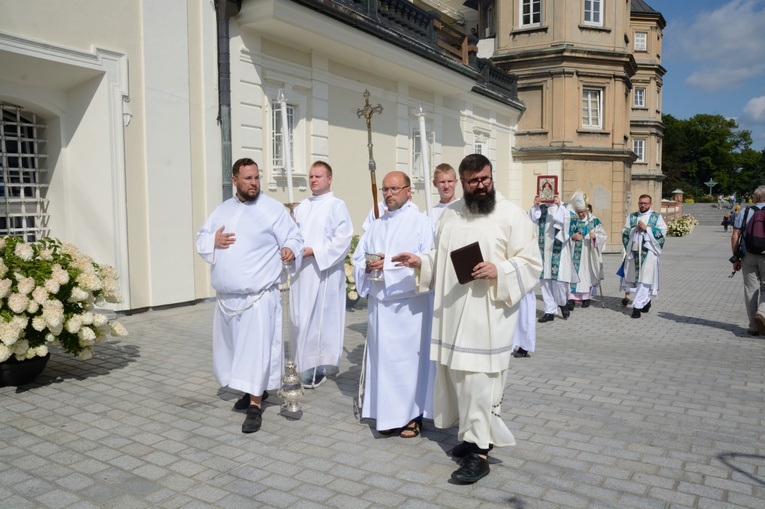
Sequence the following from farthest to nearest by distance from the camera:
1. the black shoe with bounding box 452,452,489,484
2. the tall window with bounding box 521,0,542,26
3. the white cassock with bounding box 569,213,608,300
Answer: the tall window with bounding box 521,0,542,26, the white cassock with bounding box 569,213,608,300, the black shoe with bounding box 452,452,489,484

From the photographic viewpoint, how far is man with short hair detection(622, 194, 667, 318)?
10922mm

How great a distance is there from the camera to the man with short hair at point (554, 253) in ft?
33.8

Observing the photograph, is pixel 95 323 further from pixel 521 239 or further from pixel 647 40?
pixel 647 40

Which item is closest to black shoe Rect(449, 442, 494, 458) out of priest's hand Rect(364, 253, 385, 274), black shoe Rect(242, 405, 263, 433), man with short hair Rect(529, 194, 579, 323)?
priest's hand Rect(364, 253, 385, 274)

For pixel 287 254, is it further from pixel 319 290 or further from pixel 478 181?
pixel 478 181

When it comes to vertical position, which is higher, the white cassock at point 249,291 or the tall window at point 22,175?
the tall window at point 22,175

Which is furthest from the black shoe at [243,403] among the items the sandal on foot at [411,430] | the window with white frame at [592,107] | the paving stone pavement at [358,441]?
the window with white frame at [592,107]

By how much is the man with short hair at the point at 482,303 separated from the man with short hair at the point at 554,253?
20.5 feet

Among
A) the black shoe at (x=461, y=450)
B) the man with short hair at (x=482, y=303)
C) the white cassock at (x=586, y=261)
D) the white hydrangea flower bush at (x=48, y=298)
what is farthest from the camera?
the white cassock at (x=586, y=261)

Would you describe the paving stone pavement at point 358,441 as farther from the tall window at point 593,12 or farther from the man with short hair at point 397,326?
the tall window at point 593,12

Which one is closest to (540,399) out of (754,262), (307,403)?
(307,403)

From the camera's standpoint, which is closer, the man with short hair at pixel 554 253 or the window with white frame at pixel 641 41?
the man with short hair at pixel 554 253

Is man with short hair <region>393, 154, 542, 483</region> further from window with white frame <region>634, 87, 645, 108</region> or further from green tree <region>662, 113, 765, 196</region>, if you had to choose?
green tree <region>662, 113, 765, 196</region>

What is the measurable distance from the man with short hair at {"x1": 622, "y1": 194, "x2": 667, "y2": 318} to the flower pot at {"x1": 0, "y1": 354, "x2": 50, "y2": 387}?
8.82 meters
